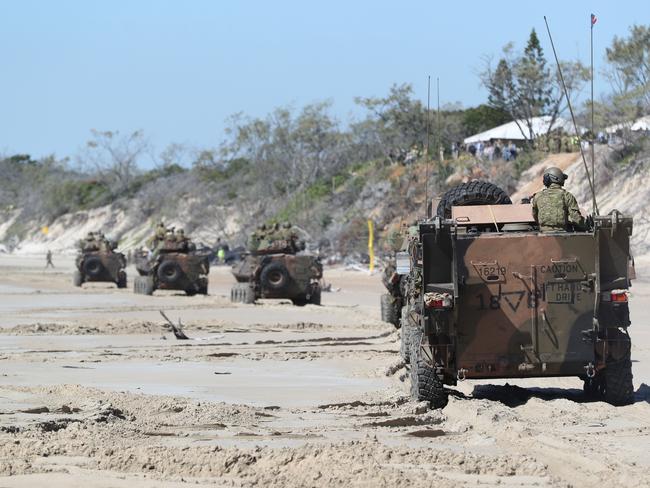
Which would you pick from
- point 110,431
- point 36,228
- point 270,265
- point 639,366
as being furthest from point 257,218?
point 110,431

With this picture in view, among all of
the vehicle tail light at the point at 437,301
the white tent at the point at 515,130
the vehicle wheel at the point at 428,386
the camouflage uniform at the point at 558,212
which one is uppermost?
the white tent at the point at 515,130

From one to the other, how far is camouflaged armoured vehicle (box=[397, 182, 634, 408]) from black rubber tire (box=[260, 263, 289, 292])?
18.4 m

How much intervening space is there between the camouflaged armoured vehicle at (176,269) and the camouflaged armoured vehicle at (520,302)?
76.0ft

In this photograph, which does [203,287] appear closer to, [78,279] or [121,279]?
[121,279]

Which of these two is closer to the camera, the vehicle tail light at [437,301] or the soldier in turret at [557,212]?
the vehicle tail light at [437,301]

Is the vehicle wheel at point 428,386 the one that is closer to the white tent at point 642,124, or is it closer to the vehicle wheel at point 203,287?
the vehicle wheel at point 203,287

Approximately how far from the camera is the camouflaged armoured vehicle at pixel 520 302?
1146 cm

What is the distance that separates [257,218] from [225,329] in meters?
47.3

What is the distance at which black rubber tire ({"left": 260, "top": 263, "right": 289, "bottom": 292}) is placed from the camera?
98.4ft

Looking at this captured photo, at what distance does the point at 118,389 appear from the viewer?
516 inches

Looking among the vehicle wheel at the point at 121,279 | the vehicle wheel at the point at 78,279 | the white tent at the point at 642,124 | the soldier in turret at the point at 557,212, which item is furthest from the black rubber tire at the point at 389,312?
the white tent at the point at 642,124

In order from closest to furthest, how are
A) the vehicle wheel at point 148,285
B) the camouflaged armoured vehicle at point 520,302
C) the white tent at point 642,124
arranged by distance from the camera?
1. the camouflaged armoured vehicle at point 520,302
2. the vehicle wheel at point 148,285
3. the white tent at point 642,124

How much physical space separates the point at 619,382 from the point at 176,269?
2349 centimetres

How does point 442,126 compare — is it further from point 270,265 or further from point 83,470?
point 83,470
